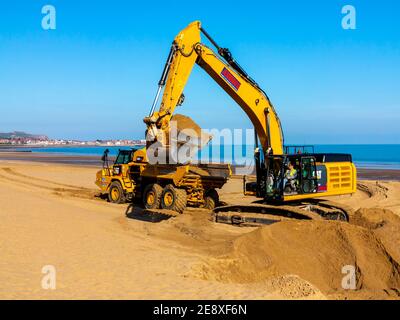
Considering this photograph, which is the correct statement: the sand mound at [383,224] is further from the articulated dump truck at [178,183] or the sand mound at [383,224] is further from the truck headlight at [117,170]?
the truck headlight at [117,170]

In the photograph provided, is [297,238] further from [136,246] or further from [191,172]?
[191,172]

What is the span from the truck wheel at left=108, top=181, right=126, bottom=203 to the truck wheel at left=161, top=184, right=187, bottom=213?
3.51 meters

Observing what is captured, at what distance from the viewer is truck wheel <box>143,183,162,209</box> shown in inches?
717

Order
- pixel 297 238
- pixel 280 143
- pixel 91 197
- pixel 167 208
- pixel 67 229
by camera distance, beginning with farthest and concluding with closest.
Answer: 1. pixel 91 197
2. pixel 167 208
3. pixel 280 143
4. pixel 67 229
5. pixel 297 238

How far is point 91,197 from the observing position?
75.6 feet

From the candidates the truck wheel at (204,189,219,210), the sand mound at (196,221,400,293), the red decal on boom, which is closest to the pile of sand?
the sand mound at (196,221,400,293)

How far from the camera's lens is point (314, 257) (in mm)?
11234

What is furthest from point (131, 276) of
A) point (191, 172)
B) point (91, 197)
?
point (91, 197)

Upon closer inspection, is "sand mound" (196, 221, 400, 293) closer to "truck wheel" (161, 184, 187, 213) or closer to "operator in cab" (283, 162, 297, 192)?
"operator in cab" (283, 162, 297, 192)

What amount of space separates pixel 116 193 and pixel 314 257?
11822mm

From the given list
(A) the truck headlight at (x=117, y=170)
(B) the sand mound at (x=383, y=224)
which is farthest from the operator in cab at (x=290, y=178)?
(A) the truck headlight at (x=117, y=170)
